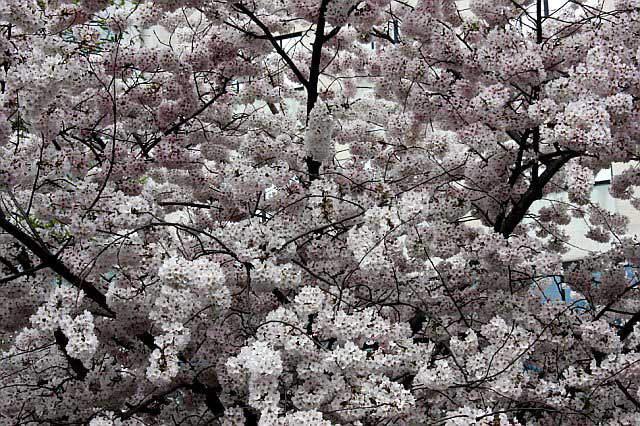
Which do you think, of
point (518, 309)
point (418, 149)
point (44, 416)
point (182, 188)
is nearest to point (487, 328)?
point (518, 309)

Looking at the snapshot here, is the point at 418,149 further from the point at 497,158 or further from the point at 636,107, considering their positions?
the point at 636,107

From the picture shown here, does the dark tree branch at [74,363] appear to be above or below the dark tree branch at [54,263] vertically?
below

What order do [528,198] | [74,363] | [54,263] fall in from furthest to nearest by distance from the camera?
[528,198] → [74,363] → [54,263]

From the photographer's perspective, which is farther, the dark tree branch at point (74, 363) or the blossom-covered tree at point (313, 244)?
the dark tree branch at point (74, 363)

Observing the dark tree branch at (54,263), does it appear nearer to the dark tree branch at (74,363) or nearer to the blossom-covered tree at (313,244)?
the blossom-covered tree at (313,244)

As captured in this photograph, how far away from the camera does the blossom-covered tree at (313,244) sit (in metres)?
3.72

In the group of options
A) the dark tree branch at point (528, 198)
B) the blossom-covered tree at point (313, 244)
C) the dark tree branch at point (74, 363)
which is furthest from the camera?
the dark tree branch at point (528, 198)

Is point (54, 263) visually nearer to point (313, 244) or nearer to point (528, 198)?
point (313, 244)

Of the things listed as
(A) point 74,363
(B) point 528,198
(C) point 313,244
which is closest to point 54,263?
(A) point 74,363

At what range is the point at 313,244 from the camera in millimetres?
4512

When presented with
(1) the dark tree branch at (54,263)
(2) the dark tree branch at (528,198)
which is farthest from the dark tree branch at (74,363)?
(2) the dark tree branch at (528,198)

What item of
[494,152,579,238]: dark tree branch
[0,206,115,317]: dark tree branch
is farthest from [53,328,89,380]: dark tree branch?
[494,152,579,238]: dark tree branch

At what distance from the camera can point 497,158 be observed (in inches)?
207

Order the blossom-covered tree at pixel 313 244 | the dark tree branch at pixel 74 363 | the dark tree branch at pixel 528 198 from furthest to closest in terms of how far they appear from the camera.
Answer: the dark tree branch at pixel 528 198 < the dark tree branch at pixel 74 363 < the blossom-covered tree at pixel 313 244
